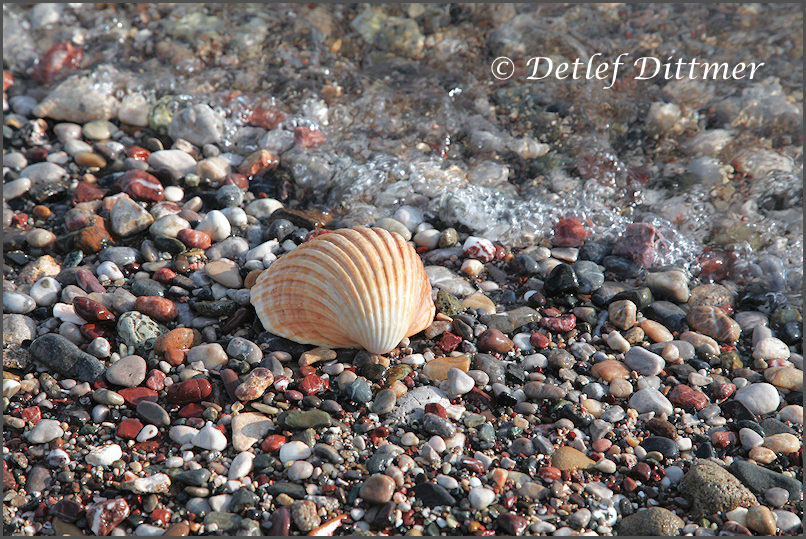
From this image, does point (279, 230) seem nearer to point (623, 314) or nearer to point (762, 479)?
point (623, 314)

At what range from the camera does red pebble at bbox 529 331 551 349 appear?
3416 mm

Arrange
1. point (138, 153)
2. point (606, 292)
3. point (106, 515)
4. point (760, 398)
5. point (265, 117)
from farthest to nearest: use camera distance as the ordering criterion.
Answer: point (265, 117)
point (138, 153)
point (606, 292)
point (760, 398)
point (106, 515)

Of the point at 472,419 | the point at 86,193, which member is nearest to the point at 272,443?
the point at 472,419

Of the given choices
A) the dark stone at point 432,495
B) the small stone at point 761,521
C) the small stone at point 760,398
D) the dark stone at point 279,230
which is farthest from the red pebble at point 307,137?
the small stone at point 761,521

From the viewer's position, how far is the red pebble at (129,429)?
9.18 feet

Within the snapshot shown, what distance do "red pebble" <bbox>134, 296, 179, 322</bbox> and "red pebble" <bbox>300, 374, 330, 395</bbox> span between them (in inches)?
33.4

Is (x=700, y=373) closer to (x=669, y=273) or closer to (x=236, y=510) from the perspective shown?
(x=669, y=273)

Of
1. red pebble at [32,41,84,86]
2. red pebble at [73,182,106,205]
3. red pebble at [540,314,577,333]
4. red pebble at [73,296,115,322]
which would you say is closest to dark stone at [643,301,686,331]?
red pebble at [540,314,577,333]

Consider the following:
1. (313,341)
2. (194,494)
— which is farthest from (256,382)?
(194,494)

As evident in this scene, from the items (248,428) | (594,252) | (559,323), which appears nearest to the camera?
(248,428)

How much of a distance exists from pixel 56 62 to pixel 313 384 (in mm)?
4319

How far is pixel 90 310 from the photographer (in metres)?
3.30

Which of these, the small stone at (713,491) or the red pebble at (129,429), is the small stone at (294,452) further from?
the small stone at (713,491)

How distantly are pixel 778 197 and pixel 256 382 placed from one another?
3.89m
